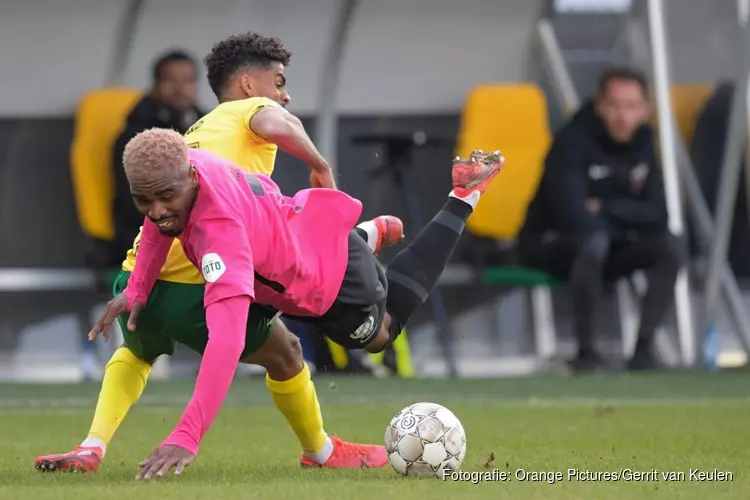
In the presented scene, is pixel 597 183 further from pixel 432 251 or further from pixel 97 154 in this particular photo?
pixel 432 251

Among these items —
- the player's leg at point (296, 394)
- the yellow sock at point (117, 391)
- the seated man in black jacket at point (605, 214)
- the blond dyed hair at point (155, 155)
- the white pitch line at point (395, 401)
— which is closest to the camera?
the blond dyed hair at point (155, 155)

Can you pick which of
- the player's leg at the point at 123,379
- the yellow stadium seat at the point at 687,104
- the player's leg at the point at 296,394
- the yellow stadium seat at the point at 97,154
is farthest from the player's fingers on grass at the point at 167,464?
the yellow stadium seat at the point at 687,104

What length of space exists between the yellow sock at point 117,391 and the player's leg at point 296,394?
1.18 feet

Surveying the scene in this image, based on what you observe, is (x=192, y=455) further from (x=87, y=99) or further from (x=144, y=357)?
(x=87, y=99)

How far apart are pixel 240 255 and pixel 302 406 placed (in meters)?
0.96

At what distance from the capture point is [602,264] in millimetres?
10375

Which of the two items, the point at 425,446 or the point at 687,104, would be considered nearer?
the point at 425,446

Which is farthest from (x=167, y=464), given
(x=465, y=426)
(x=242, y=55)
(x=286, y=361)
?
(x=465, y=426)

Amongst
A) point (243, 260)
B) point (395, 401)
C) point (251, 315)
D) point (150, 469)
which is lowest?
point (395, 401)

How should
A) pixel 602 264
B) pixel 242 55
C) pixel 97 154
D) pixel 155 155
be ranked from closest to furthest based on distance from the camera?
1. pixel 155 155
2. pixel 242 55
3. pixel 602 264
4. pixel 97 154

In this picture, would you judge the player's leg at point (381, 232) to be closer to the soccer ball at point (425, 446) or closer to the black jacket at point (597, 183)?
the soccer ball at point (425, 446)

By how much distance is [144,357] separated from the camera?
514cm

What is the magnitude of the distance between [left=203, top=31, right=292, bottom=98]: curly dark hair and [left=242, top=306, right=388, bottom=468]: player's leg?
37.6 inches

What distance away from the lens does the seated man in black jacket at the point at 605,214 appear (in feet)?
33.8
